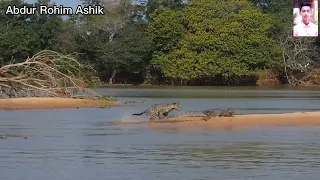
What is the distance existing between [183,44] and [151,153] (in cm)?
5073

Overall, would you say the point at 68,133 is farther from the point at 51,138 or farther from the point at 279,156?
the point at 279,156

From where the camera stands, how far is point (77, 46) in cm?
7069

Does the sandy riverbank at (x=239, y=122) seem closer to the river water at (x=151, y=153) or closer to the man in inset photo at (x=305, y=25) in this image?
the river water at (x=151, y=153)

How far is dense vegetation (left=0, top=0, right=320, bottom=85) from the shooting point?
67250 millimetres

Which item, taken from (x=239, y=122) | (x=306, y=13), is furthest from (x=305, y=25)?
(x=239, y=122)

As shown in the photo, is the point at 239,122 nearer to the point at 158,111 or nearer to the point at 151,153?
the point at 158,111

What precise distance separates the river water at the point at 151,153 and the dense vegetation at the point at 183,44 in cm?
4232

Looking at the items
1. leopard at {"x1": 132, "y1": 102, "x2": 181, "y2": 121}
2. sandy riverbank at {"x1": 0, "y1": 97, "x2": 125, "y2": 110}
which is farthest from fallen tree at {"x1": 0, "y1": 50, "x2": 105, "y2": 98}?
leopard at {"x1": 132, "y1": 102, "x2": 181, "y2": 121}

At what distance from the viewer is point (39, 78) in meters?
35.7

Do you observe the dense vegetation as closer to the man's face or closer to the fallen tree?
the man's face

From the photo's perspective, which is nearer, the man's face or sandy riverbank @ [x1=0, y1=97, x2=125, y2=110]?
sandy riverbank @ [x1=0, y1=97, x2=125, y2=110]

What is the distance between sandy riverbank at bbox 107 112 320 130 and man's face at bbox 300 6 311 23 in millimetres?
40294

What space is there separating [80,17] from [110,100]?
38.2 metres

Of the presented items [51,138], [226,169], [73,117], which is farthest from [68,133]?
[226,169]
